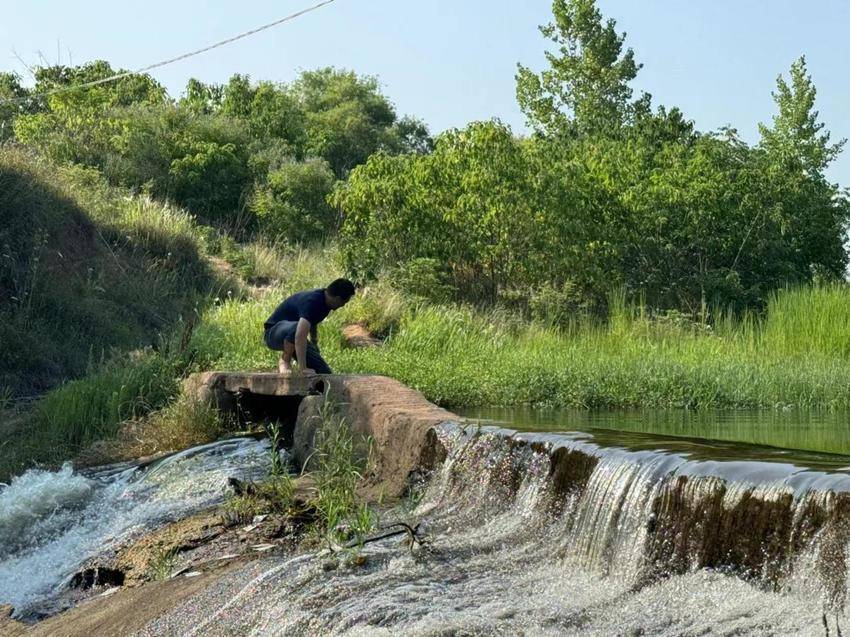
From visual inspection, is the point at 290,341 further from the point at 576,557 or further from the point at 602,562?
the point at 602,562

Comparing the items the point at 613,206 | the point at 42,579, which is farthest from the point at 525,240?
the point at 42,579

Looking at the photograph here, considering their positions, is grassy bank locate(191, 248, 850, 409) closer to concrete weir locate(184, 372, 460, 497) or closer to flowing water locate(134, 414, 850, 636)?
concrete weir locate(184, 372, 460, 497)

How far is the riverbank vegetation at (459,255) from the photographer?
1483cm

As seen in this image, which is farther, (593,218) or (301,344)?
(593,218)

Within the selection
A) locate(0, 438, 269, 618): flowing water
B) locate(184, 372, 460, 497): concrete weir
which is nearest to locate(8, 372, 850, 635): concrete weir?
locate(184, 372, 460, 497): concrete weir

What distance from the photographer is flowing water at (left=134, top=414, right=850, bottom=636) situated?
5203 mm

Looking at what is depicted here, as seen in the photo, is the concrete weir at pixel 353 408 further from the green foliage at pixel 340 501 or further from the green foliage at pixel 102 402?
the green foliage at pixel 102 402

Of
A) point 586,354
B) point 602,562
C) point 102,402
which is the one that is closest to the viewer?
point 602,562

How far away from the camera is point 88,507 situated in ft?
33.7

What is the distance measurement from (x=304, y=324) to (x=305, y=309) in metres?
0.34

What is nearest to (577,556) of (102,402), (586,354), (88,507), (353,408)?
(353,408)

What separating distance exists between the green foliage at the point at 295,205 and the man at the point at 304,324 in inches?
684

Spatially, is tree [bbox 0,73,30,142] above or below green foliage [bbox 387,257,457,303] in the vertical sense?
above

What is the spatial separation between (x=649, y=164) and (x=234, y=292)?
9.19m
